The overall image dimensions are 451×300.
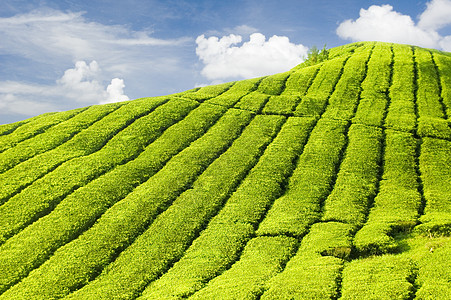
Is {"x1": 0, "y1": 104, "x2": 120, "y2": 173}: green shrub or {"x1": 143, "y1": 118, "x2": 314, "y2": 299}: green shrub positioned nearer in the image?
{"x1": 143, "y1": 118, "x2": 314, "y2": 299}: green shrub

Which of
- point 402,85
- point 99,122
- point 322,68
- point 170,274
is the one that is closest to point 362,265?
point 170,274

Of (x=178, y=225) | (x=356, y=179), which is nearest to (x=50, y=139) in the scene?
(x=178, y=225)

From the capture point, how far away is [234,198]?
28.5 m

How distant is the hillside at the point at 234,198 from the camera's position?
65.3ft

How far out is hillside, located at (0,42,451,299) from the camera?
65.3ft

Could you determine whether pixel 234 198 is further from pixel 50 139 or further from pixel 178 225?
pixel 50 139

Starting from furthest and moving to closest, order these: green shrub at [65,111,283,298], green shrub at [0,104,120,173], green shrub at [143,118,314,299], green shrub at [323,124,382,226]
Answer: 1. green shrub at [0,104,120,173]
2. green shrub at [323,124,382,226]
3. green shrub at [65,111,283,298]
4. green shrub at [143,118,314,299]

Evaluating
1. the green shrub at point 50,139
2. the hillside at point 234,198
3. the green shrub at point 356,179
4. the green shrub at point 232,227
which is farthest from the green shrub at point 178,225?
the green shrub at point 50,139

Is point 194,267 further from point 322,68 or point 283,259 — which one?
point 322,68

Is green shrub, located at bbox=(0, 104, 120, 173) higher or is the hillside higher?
green shrub, located at bbox=(0, 104, 120, 173)

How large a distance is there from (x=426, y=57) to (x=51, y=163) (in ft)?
201

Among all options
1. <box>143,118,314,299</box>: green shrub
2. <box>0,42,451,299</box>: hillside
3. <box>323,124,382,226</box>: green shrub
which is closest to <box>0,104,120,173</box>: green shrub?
<box>0,42,451,299</box>: hillside

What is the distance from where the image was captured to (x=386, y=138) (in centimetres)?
3719

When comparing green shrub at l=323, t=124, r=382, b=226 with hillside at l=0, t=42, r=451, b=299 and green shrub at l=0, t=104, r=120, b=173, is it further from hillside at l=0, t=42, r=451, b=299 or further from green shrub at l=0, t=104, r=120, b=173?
green shrub at l=0, t=104, r=120, b=173
